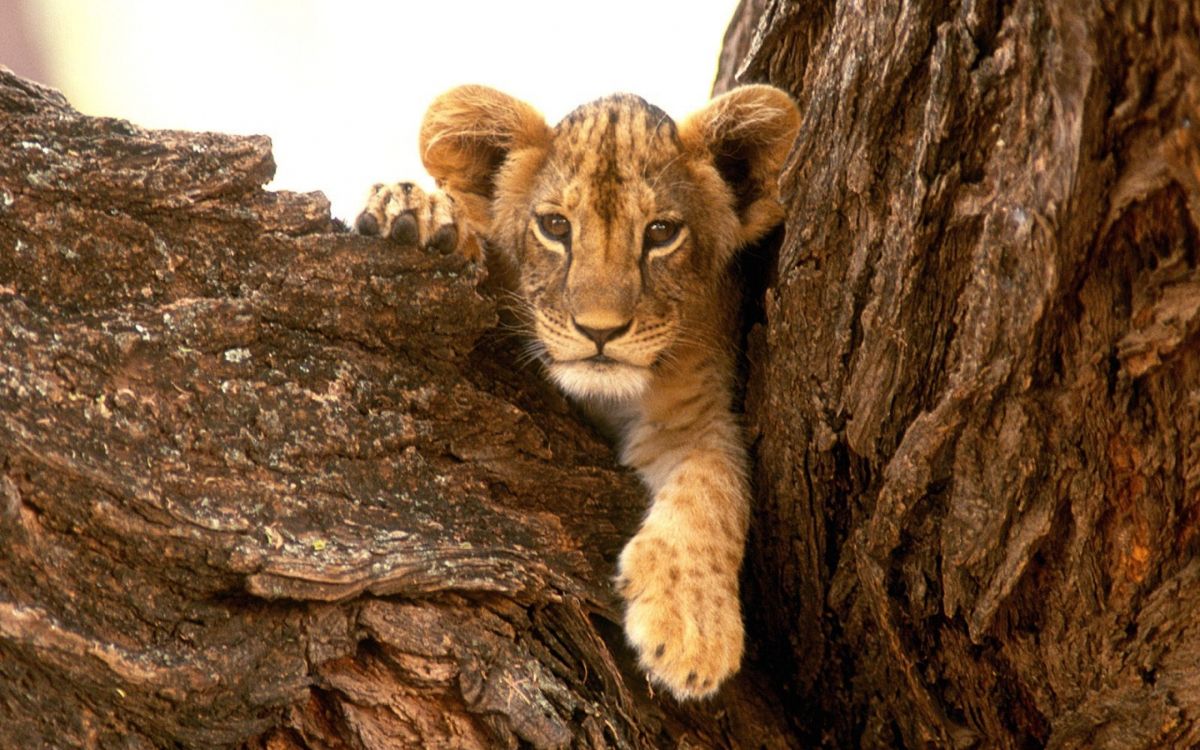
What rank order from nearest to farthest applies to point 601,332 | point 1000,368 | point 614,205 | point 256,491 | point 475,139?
point 1000,368
point 256,491
point 601,332
point 614,205
point 475,139

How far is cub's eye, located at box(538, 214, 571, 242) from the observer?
3.85 metres

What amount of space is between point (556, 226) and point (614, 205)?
0.21m

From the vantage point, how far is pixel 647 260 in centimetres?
380

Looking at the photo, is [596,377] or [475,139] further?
[475,139]

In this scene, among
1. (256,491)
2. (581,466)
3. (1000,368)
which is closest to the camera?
A: (1000,368)

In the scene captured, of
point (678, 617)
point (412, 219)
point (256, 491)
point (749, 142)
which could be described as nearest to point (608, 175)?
point (749, 142)

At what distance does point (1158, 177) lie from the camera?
2.05 metres

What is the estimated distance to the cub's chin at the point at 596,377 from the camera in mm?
3691

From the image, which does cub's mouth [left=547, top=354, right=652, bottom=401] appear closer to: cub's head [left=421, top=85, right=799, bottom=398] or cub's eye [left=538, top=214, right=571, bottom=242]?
cub's head [left=421, top=85, right=799, bottom=398]

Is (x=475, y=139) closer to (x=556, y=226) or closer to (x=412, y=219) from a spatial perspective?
(x=556, y=226)

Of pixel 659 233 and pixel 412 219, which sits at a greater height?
pixel 412 219

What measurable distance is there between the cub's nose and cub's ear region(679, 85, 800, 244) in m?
0.54

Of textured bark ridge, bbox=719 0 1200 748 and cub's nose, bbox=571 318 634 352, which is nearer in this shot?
textured bark ridge, bbox=719 0 1200 748

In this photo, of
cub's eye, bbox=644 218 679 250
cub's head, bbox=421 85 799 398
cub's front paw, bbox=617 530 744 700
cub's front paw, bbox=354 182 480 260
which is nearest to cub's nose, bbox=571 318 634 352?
cub's head, bbox=421 85 799 398
